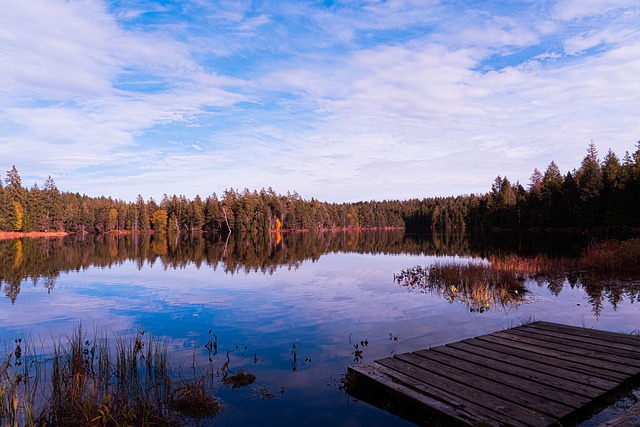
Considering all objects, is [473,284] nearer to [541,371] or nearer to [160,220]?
[541,371]

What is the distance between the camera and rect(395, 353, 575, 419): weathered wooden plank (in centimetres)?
634

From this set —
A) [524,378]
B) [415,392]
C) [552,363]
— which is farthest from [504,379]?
[415,392]

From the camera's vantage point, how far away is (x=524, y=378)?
7.65m

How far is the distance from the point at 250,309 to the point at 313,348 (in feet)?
22.5

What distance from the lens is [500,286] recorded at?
2183cm

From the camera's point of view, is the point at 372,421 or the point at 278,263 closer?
the point at 372,421

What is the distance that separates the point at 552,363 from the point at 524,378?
1.40 meters

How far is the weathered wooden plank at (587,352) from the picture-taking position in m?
8.18

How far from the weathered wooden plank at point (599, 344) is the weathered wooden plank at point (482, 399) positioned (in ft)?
14.4

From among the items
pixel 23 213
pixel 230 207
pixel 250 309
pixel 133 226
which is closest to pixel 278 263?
pixel 250 309

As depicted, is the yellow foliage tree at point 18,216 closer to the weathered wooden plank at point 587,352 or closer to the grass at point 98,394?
the grass at point 98,394

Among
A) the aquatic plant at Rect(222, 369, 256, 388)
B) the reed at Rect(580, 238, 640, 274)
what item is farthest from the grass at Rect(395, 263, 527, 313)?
the aquatic plant at Rect(222, 369, 256, 388)

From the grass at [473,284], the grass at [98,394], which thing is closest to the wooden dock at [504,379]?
the grass at [98,394]

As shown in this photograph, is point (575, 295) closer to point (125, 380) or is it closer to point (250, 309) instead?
point (250, 309)
